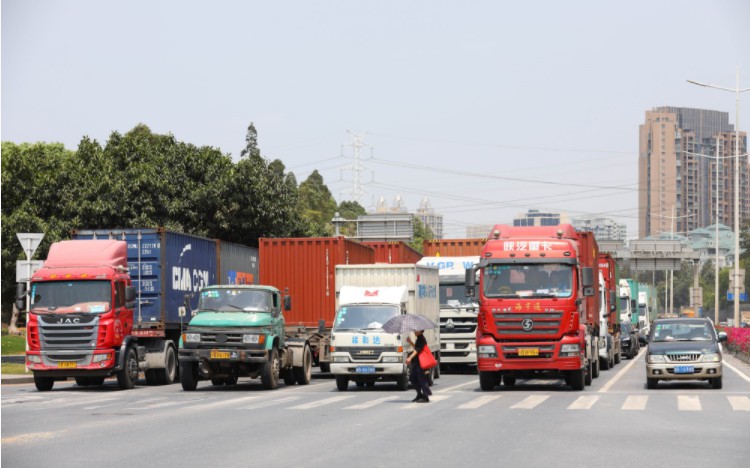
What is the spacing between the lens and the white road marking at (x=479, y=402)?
72.7ft

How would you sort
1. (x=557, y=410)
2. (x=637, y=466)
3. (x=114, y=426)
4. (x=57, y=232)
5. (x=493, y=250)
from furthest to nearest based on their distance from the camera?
(x=57, y=232) < (x=493, y=250) < (x=557, y=410) < (x=114, y=426) < (x=637, y=466)

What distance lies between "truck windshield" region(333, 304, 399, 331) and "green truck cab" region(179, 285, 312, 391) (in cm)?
163

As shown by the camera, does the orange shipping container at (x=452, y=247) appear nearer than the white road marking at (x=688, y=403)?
No

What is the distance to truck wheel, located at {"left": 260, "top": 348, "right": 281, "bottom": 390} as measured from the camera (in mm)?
28297

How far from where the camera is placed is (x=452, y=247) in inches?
1684

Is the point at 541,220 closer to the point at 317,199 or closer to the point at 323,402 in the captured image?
the point at 317,199

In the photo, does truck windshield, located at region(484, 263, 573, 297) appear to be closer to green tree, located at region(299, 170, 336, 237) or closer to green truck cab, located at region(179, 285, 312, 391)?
green truck cab, located at region(179, 285, 312, 391)

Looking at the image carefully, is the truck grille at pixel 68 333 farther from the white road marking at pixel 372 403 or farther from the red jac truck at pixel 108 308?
the white road marking at pixel 372 403

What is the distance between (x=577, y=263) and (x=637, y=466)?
563 inches

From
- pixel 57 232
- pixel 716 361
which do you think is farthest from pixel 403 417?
pixel 57 232

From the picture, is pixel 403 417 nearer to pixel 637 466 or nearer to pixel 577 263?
pixel 637 466

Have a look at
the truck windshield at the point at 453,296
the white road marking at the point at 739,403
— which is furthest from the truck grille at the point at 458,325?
the white road marking at the point at 739,403

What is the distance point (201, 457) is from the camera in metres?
13.9

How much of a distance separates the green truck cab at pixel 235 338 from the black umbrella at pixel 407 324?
4183mm
